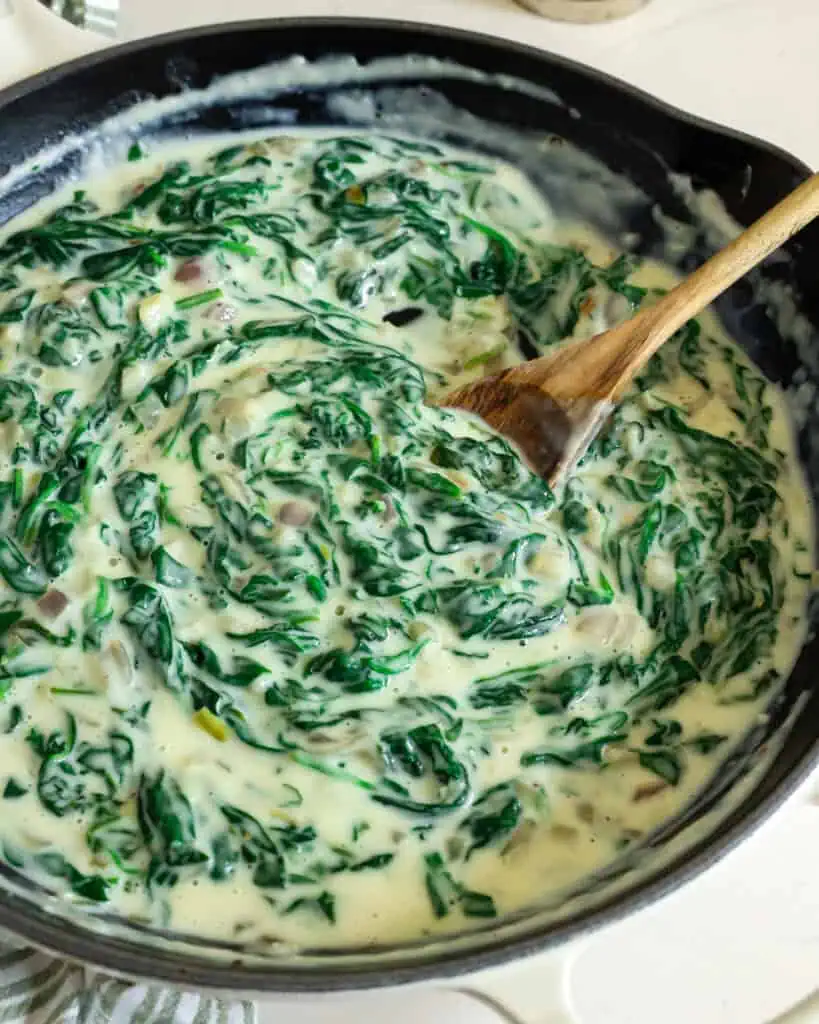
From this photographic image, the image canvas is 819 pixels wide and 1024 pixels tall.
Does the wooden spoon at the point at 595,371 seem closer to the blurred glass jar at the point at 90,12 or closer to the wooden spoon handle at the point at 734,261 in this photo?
the wooden spoon handle at the point at 734,261

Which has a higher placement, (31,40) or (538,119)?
(31,40)

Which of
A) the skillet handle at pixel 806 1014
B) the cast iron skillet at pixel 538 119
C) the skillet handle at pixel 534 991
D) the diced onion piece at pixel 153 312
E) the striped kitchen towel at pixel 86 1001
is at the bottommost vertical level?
the skillet handle at pixel 806 1014

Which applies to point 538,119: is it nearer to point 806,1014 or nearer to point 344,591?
point 344,591

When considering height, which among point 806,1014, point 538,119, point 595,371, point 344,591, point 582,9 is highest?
point 582,9

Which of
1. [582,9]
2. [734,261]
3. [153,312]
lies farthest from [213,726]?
[582,9]

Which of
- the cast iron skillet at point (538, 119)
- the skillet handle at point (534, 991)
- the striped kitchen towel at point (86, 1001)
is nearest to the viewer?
the skillet handle at point (534, 991)

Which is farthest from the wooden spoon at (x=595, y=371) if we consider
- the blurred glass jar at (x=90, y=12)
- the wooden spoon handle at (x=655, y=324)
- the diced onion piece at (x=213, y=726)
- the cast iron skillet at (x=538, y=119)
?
the blurred glass jar at (x=90, y=12)

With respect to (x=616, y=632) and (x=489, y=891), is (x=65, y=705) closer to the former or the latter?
(x=489, y=891)
